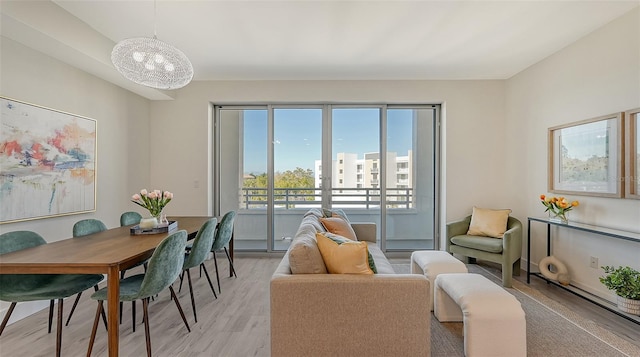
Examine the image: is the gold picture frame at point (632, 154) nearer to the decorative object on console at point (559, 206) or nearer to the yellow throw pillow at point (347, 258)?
the decorative object on console at point (559, 206)

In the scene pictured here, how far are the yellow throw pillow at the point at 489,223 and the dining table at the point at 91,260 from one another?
3.84 metres

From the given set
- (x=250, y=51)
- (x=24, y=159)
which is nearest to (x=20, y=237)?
(x=24, y=159)

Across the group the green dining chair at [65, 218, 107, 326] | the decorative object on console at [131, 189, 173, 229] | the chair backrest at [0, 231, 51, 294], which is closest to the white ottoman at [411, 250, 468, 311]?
the decorative object on console at [131, 189, 173, 229]

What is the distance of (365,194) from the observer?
4.57 metres

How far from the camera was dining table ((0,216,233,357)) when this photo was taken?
5.59 ft

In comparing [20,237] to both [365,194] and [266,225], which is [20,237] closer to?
[266,225]

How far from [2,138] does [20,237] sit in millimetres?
939

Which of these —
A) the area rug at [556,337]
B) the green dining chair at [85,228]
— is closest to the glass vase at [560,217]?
the area rug at [556,337]

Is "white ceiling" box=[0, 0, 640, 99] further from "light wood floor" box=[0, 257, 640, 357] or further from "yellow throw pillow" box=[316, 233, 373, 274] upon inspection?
"light wood floor" box=[0, 257, 640, 357]

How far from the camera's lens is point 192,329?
92.8 inches

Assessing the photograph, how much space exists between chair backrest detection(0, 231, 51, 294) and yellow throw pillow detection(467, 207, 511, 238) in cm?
460

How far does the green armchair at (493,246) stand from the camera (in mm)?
3281

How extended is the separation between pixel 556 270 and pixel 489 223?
837 millimetres

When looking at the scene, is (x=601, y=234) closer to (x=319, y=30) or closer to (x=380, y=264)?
(x=380, y=264)
